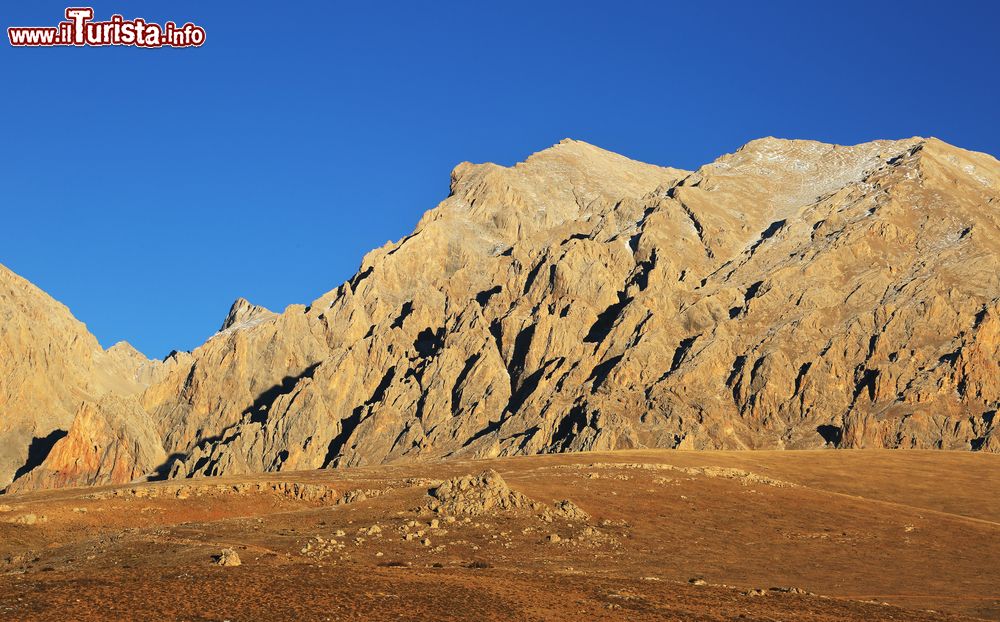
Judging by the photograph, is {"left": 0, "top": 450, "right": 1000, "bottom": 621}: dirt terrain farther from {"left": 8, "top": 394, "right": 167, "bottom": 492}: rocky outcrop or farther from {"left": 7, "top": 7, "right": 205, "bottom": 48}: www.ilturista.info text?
{"left": 8, "top": 394, "right": 167, "bottom": 492}: rocky outcrop

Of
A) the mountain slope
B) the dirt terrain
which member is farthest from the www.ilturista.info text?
the mountain slope

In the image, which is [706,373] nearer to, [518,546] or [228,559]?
[518,546]

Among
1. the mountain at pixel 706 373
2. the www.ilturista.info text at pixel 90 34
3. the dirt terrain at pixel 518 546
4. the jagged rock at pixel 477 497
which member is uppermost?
the www.ilturista.info text at pixel 90 34

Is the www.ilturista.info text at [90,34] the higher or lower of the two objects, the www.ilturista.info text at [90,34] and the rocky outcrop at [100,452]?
the higher

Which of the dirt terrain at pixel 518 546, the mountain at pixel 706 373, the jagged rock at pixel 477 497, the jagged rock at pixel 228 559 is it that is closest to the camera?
the dirt terrain at pixel 518 546

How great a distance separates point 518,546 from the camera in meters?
63.3

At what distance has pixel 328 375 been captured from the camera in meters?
196

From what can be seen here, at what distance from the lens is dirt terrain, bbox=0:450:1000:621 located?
4209 cm

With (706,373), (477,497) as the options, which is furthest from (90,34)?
(706,373)

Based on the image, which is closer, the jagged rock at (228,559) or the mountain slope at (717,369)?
the jagged rock at (228,559)

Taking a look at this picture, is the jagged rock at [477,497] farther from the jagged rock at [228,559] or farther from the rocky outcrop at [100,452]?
the rocky outcrop at [100,452]

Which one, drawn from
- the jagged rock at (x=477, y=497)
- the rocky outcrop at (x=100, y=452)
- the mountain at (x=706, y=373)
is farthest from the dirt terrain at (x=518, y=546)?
the rocky outcrop at (x=100, y=452)

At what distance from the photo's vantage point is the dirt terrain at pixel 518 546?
138 feet

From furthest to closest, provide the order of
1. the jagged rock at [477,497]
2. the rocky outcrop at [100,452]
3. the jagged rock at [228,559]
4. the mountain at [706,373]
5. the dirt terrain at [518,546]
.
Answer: the rocky outcrop at [100,452], the mountain at [706,373], the jagged rock at [477,497], the jagged rock at [228,559], the dirt terrain at [518,546]
